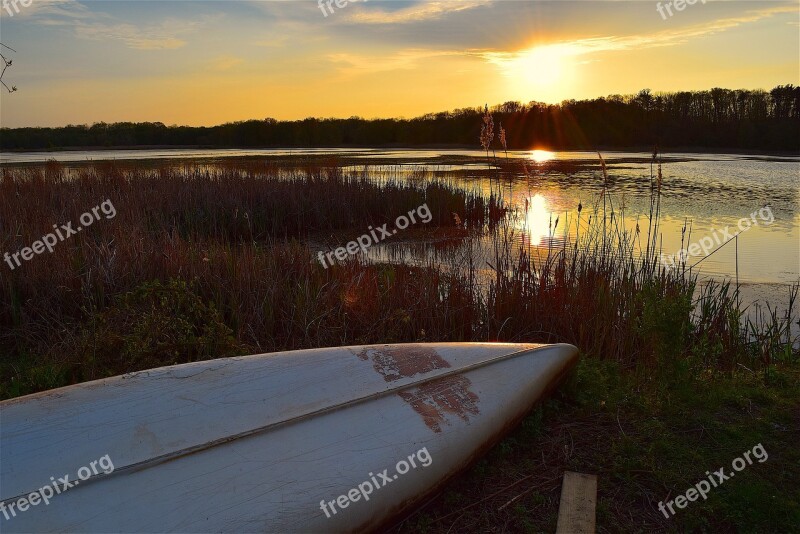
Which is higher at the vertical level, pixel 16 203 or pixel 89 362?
pixel 16 203

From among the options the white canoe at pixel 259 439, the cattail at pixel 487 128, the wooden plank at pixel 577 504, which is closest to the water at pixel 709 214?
the cattail at pixel 487 128

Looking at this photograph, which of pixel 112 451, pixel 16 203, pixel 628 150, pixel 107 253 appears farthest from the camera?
pixel 628 150

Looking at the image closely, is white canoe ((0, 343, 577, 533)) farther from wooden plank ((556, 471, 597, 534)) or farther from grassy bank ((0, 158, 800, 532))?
wooden plank ((556, 471, 597, 534))

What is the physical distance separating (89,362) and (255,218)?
603 cm

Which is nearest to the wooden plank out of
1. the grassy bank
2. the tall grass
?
the grassy bank

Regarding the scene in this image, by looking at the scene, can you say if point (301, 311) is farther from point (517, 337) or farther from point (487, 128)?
point (487, 128)

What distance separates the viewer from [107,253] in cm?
473

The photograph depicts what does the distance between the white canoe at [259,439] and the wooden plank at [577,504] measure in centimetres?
37

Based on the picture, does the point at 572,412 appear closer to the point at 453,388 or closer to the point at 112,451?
the point at 453,388

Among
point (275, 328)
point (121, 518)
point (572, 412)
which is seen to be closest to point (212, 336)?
point (275, 328)

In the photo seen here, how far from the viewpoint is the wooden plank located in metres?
1.94

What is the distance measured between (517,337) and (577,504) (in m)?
2.02

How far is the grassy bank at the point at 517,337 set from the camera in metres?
2.17

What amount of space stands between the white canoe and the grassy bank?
22 centimetres
